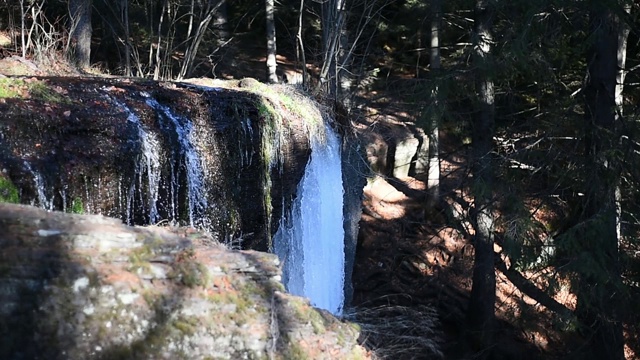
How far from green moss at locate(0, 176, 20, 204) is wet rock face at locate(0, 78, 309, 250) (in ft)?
0.10

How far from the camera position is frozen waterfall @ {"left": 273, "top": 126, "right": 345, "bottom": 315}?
1005 cm

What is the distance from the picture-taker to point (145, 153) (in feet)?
20.0

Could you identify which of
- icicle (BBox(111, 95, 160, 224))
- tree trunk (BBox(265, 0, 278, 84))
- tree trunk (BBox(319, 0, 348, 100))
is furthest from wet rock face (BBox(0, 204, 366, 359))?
tree trunk (BBox(265, 0, 278, 84))

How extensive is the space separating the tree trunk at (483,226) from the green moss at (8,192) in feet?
25.8

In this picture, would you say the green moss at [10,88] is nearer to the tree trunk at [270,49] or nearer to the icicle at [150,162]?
the icicle at [150,162]

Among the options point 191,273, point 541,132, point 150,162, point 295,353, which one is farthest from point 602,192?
point 191,273

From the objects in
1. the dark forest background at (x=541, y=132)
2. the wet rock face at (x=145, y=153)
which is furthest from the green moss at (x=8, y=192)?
the dark forest background at (x=541, y=132)

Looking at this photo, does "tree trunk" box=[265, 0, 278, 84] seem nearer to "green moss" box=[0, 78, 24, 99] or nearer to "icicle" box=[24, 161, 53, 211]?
"green moss" box=[0, 78, 24, 99]

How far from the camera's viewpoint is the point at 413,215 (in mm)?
17672

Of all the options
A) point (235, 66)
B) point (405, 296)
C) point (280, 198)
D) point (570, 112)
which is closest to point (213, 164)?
point (280, 198)

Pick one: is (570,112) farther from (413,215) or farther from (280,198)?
(413,215)

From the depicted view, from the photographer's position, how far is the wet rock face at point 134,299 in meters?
2.78

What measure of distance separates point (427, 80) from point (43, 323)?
30.5ft

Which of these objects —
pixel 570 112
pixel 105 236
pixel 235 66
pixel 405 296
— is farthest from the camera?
pixel 235 66
